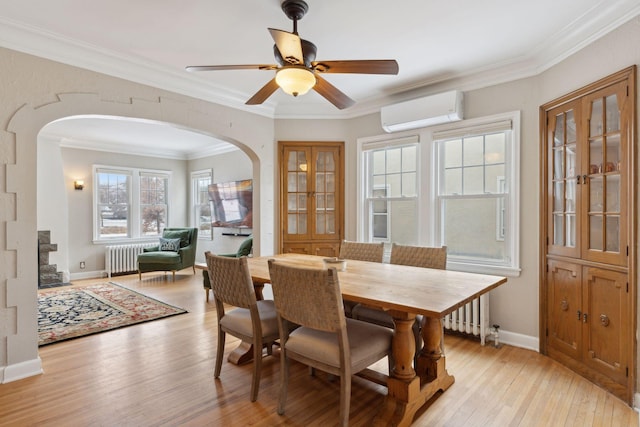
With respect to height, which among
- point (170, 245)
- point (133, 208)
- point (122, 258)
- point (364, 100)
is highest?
point (364, 100)

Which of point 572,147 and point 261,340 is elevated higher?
point 572,147

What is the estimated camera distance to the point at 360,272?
264 cm

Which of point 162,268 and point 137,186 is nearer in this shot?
point 162,268

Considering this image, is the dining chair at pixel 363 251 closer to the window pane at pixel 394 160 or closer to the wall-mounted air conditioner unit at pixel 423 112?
the window pane at pixel 394 160

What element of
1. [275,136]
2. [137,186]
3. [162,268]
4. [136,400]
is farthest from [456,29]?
[137,186]

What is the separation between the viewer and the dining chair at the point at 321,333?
182 cm

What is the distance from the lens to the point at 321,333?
2.07 m

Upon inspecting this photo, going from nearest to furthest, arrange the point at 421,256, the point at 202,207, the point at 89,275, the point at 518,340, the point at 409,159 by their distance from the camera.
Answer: the point at 421,256 → the point at 518,340 → the point at 409,159 → the point at 89,275 → the point at 202,207

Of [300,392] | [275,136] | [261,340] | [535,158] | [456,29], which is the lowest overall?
[300,392]

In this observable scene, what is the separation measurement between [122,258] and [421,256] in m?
6.05

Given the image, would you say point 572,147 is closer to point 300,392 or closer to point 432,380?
point 432,380

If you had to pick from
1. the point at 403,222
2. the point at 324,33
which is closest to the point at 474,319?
the point at 403,222

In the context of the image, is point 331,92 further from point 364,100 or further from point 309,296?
point 364,100

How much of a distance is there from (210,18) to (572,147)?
2.99m
